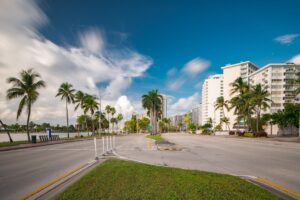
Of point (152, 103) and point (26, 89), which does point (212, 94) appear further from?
point (26, 89)

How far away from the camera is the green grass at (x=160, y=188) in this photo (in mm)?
4219

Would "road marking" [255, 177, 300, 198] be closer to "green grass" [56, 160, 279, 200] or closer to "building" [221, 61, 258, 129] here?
"green grass" [56, 160, 279, 200]

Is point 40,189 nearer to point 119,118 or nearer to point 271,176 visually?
point 271,176

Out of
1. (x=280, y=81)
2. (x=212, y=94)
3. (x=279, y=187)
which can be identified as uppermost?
(x=280, y=81)

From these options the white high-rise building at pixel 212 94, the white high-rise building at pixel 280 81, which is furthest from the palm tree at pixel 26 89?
the white high-rise building at pixel 212 94

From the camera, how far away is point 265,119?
61094 mm

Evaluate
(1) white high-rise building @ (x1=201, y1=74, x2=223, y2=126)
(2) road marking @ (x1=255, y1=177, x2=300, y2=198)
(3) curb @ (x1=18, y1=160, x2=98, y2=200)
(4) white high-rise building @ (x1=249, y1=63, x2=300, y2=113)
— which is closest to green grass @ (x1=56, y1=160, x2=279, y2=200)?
(3) curb @ (x1=18, y1=160, x2=98, y2=200)

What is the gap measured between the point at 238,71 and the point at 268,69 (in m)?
28.8

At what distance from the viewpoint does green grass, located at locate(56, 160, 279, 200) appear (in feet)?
13.8

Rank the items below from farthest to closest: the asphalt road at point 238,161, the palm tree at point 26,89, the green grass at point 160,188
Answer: the palm tree at point 26,89 → the asphalt road at point 238,161 → the green grass at point 160,188

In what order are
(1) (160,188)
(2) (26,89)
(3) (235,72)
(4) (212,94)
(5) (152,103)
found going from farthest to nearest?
(4) (212,94) → (3) (235,72) → (5) (152,103) → (2) (26,89) → (1) (160,188)

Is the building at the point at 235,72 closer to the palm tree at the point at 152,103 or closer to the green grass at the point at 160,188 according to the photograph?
the palm tree at the point at 152,103

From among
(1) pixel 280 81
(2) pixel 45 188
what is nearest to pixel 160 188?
(2) pixel 45 188

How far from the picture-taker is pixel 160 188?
473 cm
